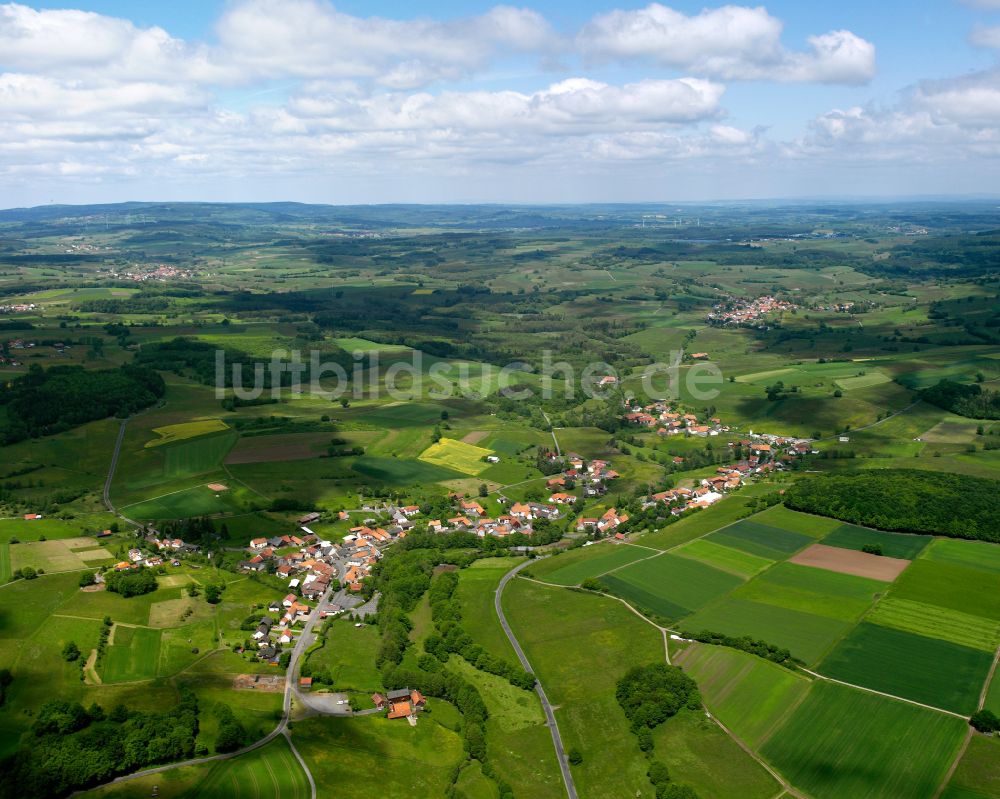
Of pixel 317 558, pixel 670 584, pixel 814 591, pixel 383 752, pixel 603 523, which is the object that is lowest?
pixel 383 752

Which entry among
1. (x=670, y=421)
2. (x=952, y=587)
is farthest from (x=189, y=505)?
(x=952, y=587)

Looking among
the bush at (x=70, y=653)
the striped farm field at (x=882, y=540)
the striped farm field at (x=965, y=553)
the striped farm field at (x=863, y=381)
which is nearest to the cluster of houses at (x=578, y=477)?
the striped farm field at (x=882, y=540)

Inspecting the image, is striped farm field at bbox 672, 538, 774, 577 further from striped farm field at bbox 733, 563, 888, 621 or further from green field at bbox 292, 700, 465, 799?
green field at bbox 292, 700, 465, 799

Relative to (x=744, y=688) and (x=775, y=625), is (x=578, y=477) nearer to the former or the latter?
(x=775, y=625)

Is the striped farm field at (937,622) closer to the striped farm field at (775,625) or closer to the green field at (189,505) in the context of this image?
the striped farm field at (775,625)

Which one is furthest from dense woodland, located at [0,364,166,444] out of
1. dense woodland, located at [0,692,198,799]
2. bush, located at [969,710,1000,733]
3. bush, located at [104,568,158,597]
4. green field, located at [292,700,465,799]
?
bush, located at [969,710,1000,733]
